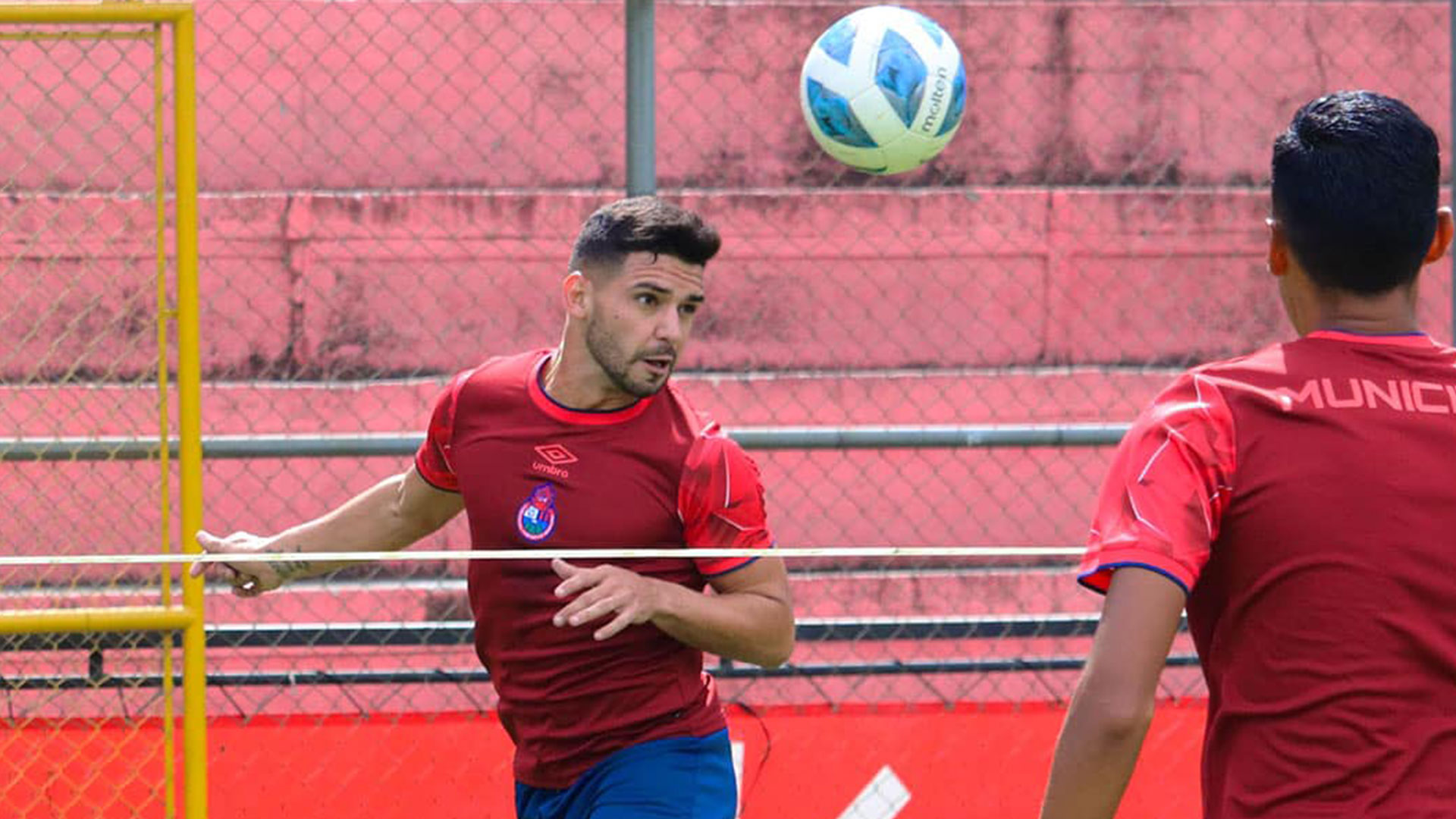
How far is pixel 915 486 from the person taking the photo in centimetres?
939

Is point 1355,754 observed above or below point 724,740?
above

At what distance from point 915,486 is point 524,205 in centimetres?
259

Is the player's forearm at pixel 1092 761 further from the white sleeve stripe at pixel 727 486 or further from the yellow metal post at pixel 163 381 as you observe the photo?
the yellow metal post at pixel 163 381

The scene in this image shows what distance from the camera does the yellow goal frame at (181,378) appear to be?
4324mm

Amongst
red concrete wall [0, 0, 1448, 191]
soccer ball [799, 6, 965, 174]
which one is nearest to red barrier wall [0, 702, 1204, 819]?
soccer ball [799, 6, 965, 174]

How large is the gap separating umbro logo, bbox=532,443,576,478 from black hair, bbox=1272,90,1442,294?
1789mm

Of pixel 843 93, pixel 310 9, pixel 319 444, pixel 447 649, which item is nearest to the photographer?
pixel 843 93

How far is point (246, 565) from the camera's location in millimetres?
3756

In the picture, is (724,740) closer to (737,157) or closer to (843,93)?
(843,93)

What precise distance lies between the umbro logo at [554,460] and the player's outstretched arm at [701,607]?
0.77 ft

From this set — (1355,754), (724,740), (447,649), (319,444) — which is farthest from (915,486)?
(1355,754)

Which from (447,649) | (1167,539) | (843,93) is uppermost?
(843,93)

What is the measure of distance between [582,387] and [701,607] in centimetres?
55

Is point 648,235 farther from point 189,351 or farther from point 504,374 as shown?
point 189,351
